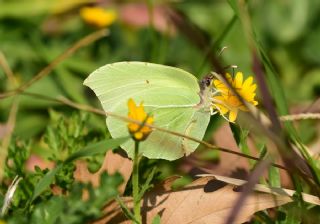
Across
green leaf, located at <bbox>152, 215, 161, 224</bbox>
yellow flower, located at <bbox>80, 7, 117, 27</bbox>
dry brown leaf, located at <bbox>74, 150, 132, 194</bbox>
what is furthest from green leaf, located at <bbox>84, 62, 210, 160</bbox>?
yellow flower, located at <bbox>80, 7, 117, 27</bbox>

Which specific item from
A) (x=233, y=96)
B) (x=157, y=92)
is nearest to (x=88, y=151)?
(x=233, y=96)

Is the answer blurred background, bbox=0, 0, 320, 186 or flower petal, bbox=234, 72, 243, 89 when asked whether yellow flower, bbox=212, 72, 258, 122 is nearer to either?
flower petal, bbox=234, 72, 243, 89

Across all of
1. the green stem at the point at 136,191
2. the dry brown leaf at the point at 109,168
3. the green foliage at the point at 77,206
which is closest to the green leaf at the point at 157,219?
the green stem at the point at 136,191

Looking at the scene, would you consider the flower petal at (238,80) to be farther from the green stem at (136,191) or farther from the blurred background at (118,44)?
the blurred background at (118,44)

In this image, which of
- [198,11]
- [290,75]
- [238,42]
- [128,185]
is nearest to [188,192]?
[128,185]

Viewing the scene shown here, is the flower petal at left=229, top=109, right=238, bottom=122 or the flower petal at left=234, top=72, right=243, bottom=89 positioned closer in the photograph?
the flower petal at left=229, top=109, right=238, bottom=122
